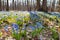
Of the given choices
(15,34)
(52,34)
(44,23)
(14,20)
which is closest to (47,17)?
(44,23)

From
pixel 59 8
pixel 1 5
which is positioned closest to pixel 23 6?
pixel 1 5

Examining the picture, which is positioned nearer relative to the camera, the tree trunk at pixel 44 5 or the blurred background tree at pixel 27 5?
the tree trunk at pixel 44 5

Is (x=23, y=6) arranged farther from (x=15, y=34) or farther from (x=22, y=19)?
(x=15, y=34)

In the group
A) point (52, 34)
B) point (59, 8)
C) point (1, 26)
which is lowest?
point (52, 34)

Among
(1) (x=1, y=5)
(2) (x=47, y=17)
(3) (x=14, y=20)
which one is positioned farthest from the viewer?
(1) (x=1, y=5)

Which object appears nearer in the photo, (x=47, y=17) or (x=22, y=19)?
(x=22, y=19)

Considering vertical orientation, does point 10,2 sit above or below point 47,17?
above

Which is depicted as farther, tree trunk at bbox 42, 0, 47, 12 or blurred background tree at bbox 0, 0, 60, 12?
Result: blurred background tree at bbox 0, 0, 60, 12

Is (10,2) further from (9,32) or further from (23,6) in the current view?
(9,32)

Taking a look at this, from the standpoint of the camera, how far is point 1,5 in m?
3.94

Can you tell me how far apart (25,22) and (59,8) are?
1547 mm

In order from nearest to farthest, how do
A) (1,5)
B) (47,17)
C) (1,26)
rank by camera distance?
(1,26)
(47,17)
(1,5)

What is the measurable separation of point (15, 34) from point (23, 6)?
1.78m

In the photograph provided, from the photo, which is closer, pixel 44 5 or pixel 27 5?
pixel 44 5
